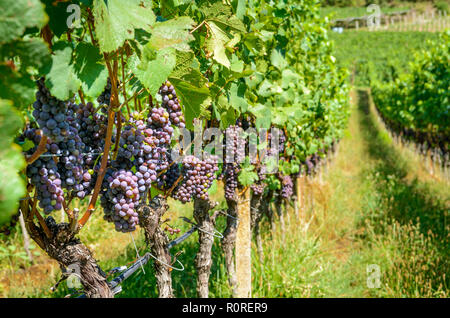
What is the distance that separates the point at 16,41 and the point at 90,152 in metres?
0.63

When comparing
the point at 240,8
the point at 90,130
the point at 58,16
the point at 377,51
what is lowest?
the point at 90,130

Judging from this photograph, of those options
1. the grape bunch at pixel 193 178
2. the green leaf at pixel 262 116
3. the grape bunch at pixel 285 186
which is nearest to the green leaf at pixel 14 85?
the grape bunch at pixel 193 178

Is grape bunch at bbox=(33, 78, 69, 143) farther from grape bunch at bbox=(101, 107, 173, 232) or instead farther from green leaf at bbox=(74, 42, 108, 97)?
grape bunch at bbox=(101, 107, 173, 232)

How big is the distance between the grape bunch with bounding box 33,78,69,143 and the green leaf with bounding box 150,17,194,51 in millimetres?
267

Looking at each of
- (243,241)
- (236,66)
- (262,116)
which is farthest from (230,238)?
(236,66)

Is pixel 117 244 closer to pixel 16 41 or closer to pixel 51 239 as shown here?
pixel 51 239

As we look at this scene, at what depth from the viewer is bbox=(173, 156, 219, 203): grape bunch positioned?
1.72m

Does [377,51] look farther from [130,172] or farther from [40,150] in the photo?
[40,150]

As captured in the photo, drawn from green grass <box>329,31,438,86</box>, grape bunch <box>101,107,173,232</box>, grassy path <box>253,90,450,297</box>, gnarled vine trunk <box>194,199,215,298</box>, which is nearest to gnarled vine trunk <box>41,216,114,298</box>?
grape bunch <box>101,107,173,232</box>

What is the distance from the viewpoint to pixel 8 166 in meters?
0.56

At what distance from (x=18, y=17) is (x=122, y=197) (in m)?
0.69

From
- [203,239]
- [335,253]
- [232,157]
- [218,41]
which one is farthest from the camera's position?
[335,253]

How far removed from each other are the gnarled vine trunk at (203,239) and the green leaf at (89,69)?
139cm

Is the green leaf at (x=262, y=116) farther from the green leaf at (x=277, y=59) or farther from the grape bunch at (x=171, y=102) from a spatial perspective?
the grape bunch at (x=171, y=102)
